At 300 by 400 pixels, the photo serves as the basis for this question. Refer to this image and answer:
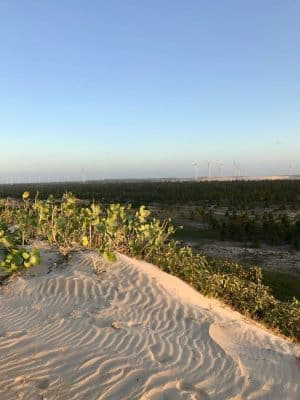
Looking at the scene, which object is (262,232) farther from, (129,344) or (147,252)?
(129,344)

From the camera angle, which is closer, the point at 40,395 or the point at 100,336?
the point at 40,395

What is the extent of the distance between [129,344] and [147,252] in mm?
4019

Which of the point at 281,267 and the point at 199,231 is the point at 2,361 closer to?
the point at 281,267

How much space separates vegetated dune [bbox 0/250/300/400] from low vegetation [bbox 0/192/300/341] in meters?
0.49

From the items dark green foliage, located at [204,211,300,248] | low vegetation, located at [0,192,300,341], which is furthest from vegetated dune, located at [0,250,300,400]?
dark green foliage, located at [204,211,300,248]

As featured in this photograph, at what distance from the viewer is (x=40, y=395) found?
3.64 metres

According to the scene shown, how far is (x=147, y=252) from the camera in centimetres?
868

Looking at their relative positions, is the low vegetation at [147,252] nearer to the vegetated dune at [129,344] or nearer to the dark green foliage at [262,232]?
the vegetated dune at [129,344]

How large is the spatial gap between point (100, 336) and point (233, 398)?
5.59ft

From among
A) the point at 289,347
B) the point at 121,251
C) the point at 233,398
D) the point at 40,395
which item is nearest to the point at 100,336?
the point at 40,395

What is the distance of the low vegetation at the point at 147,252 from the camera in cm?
703

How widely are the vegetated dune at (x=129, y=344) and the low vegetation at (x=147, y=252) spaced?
0.49 metres

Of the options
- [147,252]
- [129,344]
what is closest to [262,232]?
[147,252]

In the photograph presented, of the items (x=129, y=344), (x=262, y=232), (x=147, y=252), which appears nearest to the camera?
(x=129, y=344)
